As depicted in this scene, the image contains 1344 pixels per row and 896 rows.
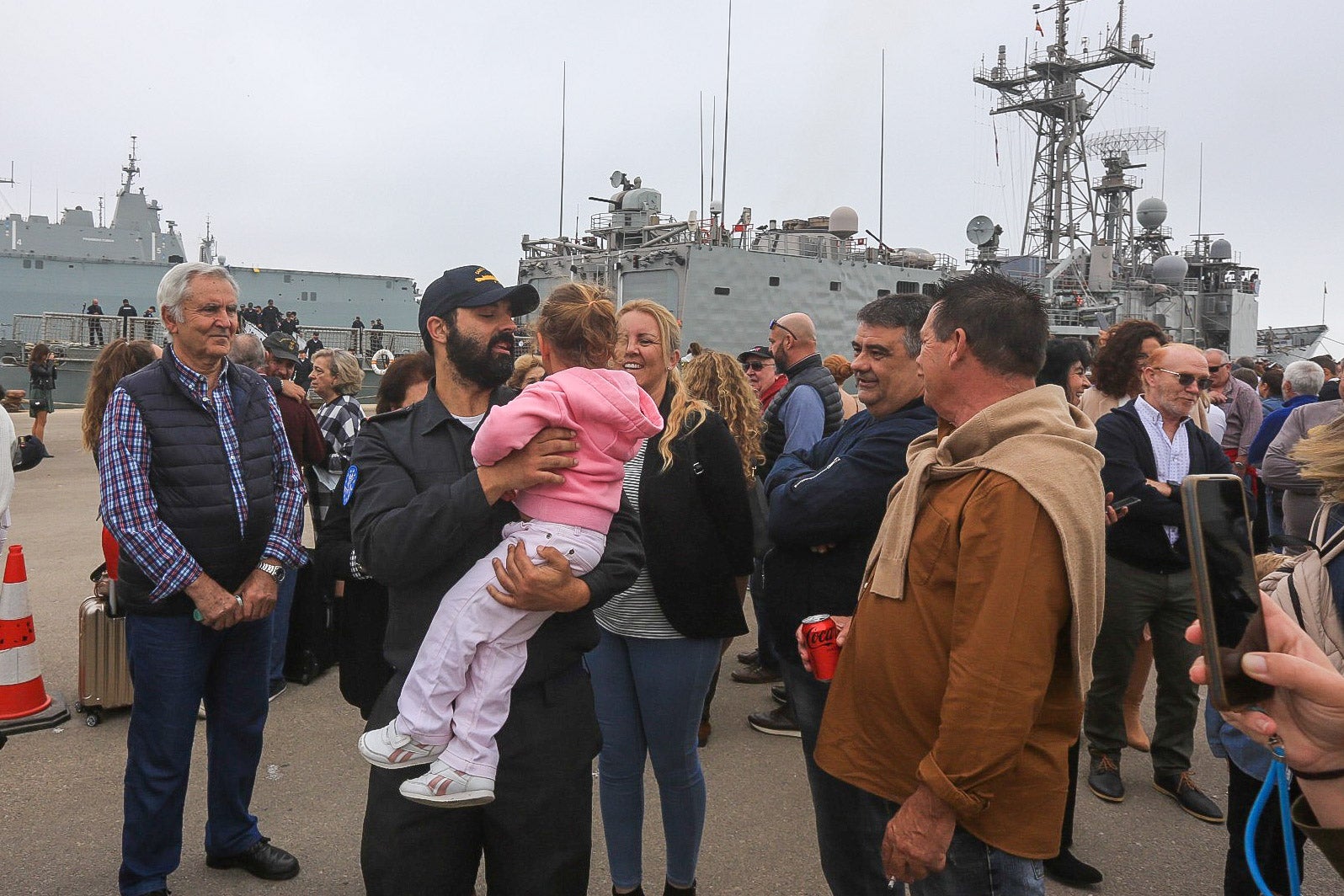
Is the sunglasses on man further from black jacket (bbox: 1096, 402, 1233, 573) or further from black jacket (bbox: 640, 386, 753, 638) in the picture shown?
black jacket (bbox: 640, 386, 753, 638)

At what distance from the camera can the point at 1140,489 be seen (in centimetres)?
419

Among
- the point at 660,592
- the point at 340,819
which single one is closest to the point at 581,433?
the point at 660,592

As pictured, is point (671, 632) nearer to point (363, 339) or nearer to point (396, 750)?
point (396, 750)

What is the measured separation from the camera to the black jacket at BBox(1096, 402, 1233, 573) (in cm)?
421

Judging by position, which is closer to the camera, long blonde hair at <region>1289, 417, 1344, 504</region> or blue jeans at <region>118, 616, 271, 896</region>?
long blonde hair at <region>1289, 417, 1344, 504</region>

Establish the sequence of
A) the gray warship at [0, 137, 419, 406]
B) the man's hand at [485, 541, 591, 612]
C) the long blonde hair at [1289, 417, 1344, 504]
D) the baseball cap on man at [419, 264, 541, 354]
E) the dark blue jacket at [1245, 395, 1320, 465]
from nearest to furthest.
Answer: the long blonde hair at [1289, 417, 1344, 504] < the man's hand at [485, 541, 591, 612] < the baseball cap on man at [419, 264, 541, 354] < the dark blue jacket at [1245, 395, 1320, 465] < the gray warship at [0, 137, 419, 406]

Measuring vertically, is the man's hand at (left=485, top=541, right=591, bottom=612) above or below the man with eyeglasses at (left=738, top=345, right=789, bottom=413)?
below

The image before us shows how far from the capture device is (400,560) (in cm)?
212

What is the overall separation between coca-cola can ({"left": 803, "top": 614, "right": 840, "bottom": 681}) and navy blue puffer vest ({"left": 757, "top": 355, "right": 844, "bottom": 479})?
8.06ft

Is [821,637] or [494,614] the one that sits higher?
[494,614]

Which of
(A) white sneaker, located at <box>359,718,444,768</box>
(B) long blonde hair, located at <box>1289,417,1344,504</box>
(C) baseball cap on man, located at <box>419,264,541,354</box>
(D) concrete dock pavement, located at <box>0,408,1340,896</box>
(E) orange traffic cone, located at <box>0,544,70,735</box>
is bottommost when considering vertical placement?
(D) concrete dock pavement, located at <box>0,408,1340,896</box>

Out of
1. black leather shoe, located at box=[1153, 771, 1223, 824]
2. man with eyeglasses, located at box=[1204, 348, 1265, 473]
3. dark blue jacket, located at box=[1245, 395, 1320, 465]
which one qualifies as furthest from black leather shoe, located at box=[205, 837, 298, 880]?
man with eyeglasses, located at box=[1204, 348, 1265, 473]

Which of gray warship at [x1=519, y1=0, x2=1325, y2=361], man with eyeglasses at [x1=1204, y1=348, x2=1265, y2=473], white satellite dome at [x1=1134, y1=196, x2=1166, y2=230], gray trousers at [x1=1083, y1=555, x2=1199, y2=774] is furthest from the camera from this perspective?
white satellite dome at [x1=1134, y1=196, x2=1166, y2=230]

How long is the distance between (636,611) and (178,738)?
1.83 m
